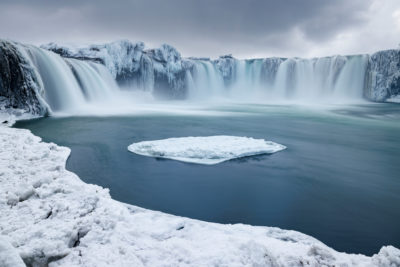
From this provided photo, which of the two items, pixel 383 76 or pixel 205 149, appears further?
pixel 383 76

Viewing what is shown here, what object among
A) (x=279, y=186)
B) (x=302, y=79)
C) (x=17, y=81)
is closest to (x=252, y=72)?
(x=302, y=79)

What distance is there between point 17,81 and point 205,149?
1118cm

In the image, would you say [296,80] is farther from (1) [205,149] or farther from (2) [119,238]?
(2) [119,238]

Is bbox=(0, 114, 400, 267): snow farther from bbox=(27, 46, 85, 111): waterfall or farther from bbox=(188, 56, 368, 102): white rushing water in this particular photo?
bbox=(188, 56, 368, 102): white rushing water

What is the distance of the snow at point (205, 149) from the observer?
706 centimetres

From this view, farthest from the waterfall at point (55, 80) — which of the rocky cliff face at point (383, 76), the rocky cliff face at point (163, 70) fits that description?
the rocky cliff face at point (383, 76)

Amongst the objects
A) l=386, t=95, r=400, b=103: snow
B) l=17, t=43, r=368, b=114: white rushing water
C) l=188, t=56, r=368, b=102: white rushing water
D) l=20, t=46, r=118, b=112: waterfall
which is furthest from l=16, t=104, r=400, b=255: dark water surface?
l=386, t=95, r=400, b=103: snow

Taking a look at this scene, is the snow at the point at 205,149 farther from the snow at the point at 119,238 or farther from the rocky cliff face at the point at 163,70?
the rocky cliff face at the point at 163,70

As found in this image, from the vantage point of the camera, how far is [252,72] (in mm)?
44750

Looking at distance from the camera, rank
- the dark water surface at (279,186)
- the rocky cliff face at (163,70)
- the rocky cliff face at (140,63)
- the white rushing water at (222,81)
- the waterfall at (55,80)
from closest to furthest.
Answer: the dark water surface at (279,186), the rocky cliff face at (163,70), the waterfall at (55,80), the white rushing water at (222,81), the rocky cliff face at (140,63)

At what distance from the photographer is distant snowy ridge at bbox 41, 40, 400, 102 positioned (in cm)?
2638

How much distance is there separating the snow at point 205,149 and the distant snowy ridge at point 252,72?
18.9 meters

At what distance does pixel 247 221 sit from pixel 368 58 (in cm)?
3871

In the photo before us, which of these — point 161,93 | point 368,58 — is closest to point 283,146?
point 161,93
